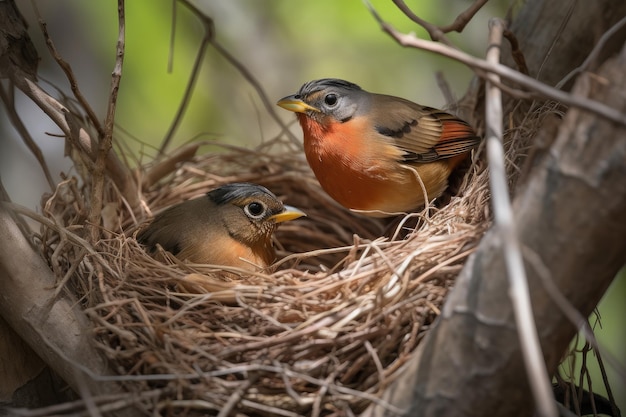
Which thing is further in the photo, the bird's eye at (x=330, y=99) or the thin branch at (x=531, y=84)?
the bird's eye at (x=330, y=99)

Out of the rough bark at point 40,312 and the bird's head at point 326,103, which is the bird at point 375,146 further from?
the rough bark at point 40,312

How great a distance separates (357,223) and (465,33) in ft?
9.33

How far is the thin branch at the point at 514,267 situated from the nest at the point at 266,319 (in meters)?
0.67

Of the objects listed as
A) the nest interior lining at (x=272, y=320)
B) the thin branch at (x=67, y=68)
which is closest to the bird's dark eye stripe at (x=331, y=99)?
the nest interior lining at (x=272, y=320)

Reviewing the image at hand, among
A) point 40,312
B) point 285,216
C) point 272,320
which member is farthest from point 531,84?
point 285,216

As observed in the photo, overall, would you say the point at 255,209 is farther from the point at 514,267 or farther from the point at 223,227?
the point at 514,267

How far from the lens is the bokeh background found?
18.9 ft

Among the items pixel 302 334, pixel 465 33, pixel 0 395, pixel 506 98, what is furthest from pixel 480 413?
pixel 465 33

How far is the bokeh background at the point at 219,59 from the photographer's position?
5762 mm

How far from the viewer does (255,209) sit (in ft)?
12.7

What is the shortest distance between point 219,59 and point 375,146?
3098mm

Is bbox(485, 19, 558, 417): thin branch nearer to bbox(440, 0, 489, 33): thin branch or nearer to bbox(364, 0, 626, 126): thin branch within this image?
bbox(364, 0, 626, 126): thin branch

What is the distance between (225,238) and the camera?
379 centimetres

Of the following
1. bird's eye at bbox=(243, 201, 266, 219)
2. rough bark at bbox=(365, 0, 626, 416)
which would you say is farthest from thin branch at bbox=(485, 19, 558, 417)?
bird's eye at bbox=(243, 201, 266, 219)
